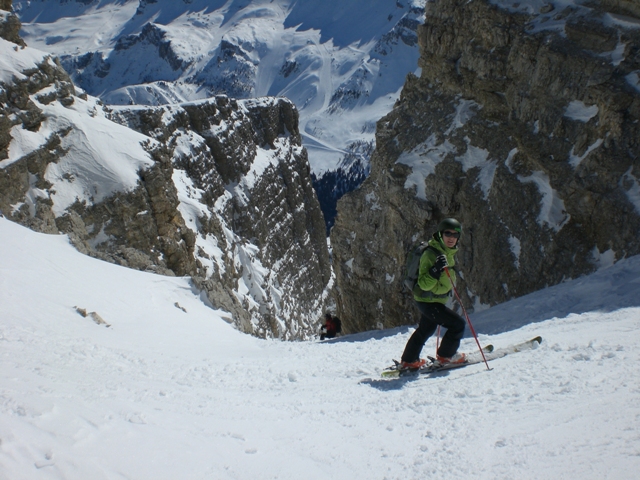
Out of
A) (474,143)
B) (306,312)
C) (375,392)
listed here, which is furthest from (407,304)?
(306,312)

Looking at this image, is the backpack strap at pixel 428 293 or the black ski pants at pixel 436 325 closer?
the backpack strap at pixel 428 293

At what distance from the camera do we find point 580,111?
15117mm

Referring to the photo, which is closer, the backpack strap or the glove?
the glove

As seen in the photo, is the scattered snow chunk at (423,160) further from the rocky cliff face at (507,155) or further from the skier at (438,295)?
the skier at (438,295)

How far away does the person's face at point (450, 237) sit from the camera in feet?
20.8

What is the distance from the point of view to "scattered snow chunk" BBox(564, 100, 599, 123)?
1473 cm

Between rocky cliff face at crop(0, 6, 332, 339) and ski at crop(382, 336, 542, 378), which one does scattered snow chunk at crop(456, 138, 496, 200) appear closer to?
rocky cliff face at crop(0, 6, 332, 339)

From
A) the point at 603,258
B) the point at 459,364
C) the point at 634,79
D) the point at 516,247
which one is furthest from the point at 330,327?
the point at 634,79

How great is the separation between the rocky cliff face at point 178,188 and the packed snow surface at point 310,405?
31.3ft

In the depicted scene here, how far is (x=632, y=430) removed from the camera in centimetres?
384

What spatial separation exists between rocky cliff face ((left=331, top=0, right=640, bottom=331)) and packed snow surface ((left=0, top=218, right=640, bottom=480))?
5.05 metres

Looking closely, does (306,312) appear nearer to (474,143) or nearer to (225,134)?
(225,134)

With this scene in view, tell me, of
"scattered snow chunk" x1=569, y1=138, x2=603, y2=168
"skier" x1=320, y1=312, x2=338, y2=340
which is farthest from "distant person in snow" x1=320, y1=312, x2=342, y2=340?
"scattered snow chunk" x1=569, y1=138, x2=603, y2=168

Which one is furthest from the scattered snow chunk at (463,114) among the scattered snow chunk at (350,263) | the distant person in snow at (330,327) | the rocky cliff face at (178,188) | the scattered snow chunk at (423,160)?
the rocky cliff face at (178,188)
